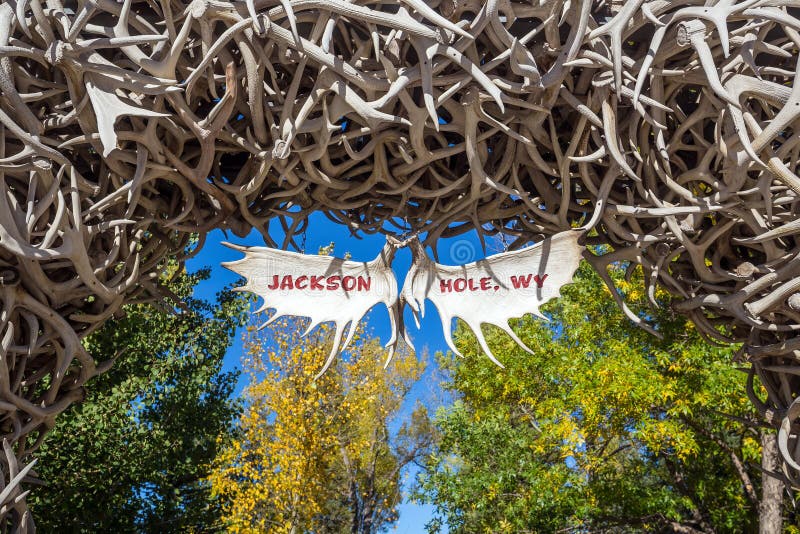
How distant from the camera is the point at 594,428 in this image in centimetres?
739

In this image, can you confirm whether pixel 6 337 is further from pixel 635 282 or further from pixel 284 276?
pixel 635 282

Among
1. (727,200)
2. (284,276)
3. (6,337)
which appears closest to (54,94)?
(6,337)

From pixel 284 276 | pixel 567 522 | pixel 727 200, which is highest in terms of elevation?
pixel 567 522

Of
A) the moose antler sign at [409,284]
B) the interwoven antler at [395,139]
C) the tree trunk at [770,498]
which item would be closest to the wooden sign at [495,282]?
the moose antler sign at [409,284]

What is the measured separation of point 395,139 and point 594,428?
20.1 feet

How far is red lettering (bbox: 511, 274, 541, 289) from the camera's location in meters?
2.04

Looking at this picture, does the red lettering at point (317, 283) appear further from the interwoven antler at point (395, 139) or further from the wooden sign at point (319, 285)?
the interwoven antler at point (395, 139)

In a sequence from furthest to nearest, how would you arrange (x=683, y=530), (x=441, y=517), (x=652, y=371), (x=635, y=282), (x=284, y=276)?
(x=441, y=517) < (x=683, y=530) < (x=635, y=282) < (x=652, y=371) < (x=284, y=276)

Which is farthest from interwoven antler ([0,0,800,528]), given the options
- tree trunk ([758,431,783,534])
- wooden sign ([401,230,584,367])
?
tree trunk ([758,431,783,534])

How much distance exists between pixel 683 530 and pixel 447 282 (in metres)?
7.53

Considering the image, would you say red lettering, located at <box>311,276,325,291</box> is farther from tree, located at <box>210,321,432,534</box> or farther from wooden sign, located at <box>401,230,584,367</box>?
tree, located at <box>210,321,432,534</box>

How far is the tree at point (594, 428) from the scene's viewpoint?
22.5 feet

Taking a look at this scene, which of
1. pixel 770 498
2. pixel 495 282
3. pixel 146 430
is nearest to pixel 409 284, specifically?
pixel 495 282

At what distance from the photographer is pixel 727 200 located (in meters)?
1.85
